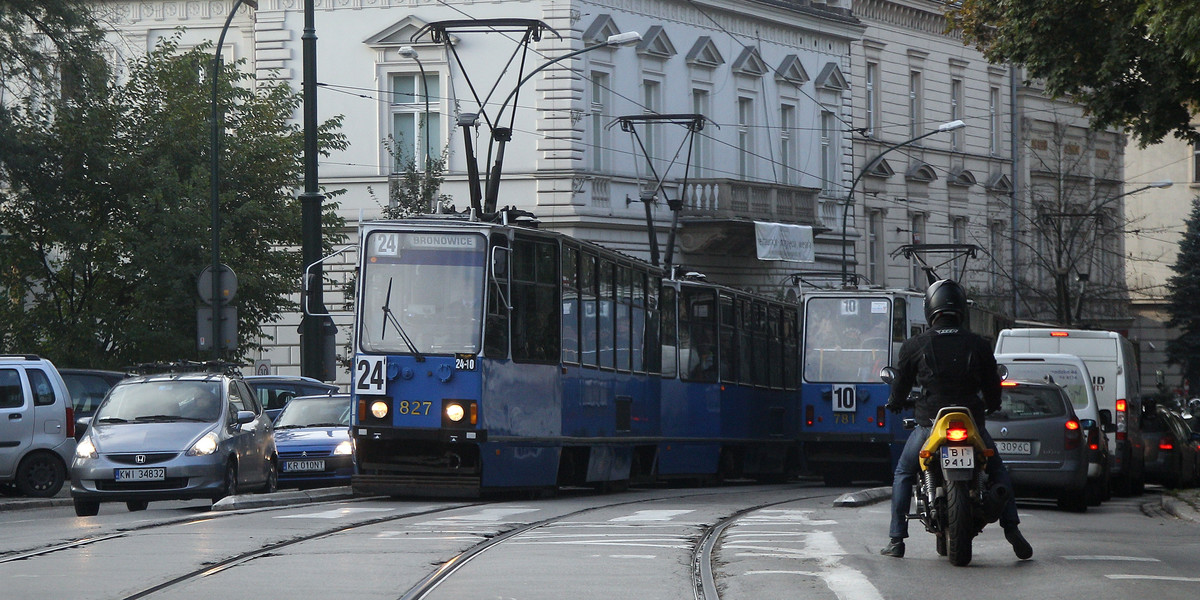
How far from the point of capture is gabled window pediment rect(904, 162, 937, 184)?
59188 millimetres

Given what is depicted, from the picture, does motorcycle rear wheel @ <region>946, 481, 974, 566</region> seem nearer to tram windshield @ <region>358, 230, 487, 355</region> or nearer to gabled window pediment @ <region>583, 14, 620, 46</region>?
tram windshield @ <region>358, 230, 487, 355</region>

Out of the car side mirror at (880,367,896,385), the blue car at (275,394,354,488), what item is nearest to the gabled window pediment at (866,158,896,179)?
the blue car at (275,394,354,488)

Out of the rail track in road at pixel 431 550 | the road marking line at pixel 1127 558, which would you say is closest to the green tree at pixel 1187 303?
the rail track in road at pixel 431 550

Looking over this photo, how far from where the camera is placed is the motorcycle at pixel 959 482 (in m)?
12.0

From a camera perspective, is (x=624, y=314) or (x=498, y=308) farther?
(x=624, y=314)

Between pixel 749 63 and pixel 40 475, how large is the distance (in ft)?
99.2

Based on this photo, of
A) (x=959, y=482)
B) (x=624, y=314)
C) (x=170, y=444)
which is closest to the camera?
(x=959, y=482)

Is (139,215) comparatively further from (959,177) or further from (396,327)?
(959,177)

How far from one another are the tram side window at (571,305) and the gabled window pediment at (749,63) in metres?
29.6

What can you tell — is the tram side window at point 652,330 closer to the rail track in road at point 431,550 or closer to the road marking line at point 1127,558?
the rail track in road at point 431,550

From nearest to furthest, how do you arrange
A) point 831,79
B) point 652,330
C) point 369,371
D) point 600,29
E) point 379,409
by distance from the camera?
point 379,409 < point 369,371 < point 652,330 < point 600,29 < point 831,79

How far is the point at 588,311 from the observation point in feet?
73.8

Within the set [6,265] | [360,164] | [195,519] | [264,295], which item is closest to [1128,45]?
[195,519]

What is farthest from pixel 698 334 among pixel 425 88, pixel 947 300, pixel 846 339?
pixel 425 88
